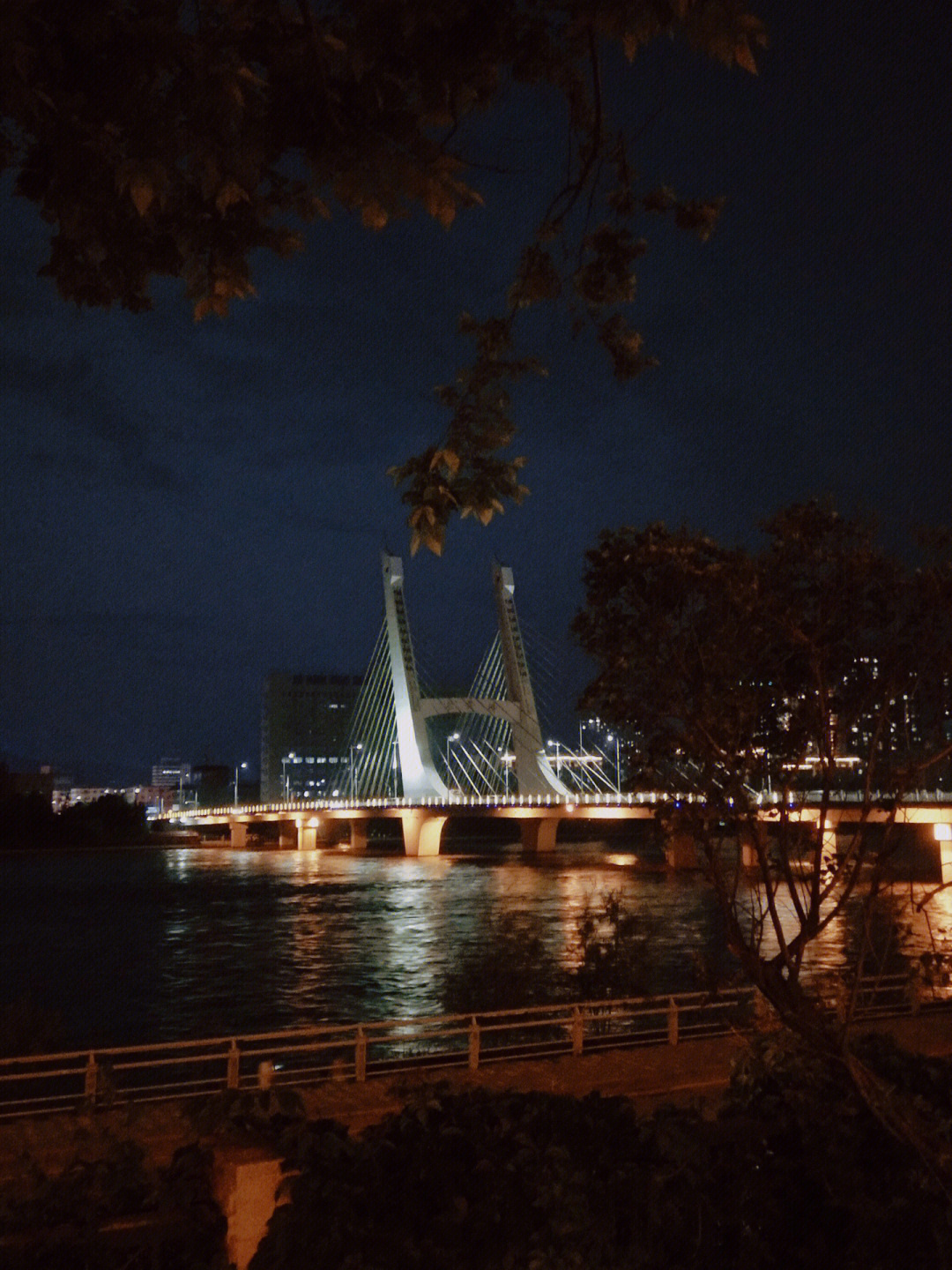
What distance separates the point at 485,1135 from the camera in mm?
4352

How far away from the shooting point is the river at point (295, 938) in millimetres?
24250

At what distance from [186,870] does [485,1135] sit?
72193mm

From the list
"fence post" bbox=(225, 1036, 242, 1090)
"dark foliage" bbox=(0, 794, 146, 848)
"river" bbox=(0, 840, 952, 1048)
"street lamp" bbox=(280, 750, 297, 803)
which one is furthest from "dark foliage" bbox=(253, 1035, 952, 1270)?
"street lamp" bbox=(280, 750, 297, 803)

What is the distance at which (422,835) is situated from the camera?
77062mm

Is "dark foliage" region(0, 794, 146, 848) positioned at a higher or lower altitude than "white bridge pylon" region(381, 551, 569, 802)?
lower

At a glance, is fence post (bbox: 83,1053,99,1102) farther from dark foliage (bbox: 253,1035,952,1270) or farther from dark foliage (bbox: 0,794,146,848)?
dark foliage (bbox: 0,794,146,848)

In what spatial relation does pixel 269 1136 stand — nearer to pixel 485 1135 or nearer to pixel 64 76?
pixel 485 1135

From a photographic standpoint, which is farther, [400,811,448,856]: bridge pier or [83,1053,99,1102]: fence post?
[400,811,448,856]: bridge pier

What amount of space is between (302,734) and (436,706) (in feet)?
272

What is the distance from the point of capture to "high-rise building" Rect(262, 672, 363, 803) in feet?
484

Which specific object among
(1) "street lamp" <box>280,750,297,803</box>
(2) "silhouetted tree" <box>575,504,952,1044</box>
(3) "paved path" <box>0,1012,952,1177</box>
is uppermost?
(1) "street lamp" <box>280,750,297,803</box>

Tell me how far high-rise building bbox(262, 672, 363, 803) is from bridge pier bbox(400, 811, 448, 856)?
6770cm

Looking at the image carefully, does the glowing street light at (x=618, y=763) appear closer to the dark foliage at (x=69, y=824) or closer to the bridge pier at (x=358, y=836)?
the bridge pier at (x=358, y=836)

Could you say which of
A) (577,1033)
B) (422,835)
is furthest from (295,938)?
(422,835)
